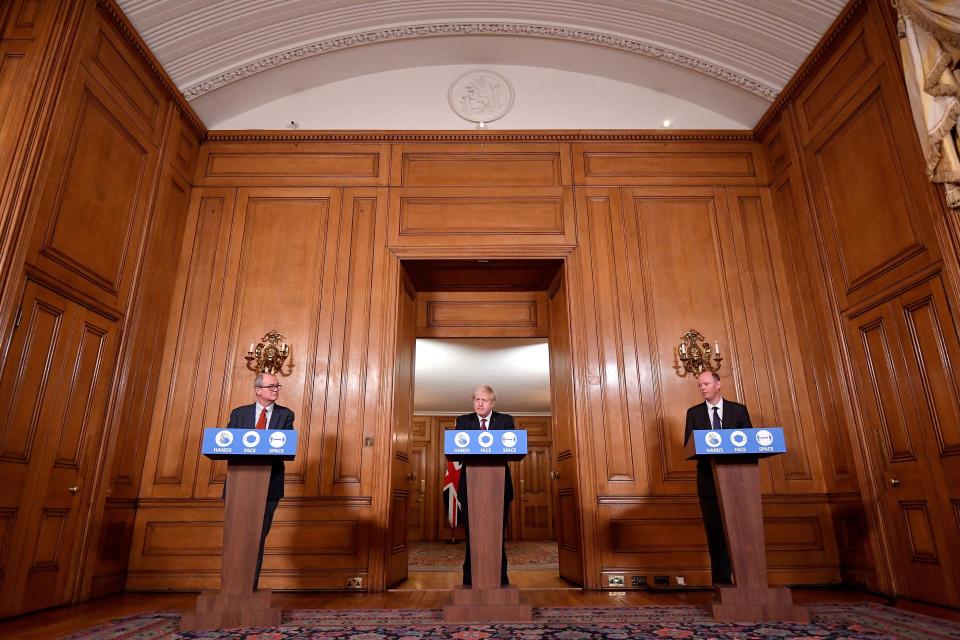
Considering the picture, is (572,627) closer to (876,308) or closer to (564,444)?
(564,444)

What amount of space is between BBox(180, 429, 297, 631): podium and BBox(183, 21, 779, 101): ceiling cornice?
11.7 ft

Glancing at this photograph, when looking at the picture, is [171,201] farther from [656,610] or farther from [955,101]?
[955,101]

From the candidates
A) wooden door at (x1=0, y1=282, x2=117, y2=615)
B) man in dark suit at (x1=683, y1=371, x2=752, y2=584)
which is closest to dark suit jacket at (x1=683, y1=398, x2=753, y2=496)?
man in dark suit at (x1=683, y1=371, x2=752, y2=584)

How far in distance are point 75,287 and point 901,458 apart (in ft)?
17.6

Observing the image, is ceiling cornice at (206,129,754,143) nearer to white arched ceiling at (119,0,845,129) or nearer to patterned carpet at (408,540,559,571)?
white arched ceiling at (119,0,845,129)

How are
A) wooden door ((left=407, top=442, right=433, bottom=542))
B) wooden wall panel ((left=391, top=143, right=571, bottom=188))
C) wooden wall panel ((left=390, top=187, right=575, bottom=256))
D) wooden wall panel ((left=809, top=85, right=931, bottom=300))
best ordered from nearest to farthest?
wooden wall panel ((left=809, top=85, right=931, bottom=300))
wooden wall panel ((left=390, top=187, right=575, bottom=256))
wooden wall panel ((left=391, top=143, right=571, bottom=188))
wooden door ((left=407, top=442, right=433, bottom=542))

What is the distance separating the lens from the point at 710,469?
355cm

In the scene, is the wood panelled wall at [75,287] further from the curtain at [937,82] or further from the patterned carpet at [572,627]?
the curtain at [937,82]

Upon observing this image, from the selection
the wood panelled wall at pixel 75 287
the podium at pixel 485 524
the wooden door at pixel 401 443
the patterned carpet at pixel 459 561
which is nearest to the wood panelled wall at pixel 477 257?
the wooden door at pixel 401 443

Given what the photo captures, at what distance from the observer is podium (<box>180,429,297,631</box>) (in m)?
2.86

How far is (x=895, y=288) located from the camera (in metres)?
3.68

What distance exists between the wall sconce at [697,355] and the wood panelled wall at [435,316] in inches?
3.8

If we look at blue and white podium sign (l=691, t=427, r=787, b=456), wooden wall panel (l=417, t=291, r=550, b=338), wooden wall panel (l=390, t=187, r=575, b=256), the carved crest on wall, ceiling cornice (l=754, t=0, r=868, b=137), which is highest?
the carved crest on wall

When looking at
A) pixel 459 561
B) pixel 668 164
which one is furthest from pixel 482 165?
pixel 459 561
